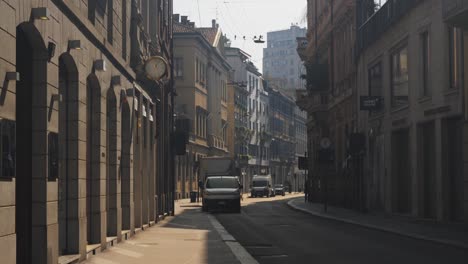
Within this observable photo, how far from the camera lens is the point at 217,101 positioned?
87.9 m

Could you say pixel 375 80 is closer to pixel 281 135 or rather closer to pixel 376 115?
pixel 376 115

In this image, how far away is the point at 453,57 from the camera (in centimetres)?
2488

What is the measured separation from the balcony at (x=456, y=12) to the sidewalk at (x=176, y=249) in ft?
26.2

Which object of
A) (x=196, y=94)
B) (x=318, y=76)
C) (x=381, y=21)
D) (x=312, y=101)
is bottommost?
(x=312, y=101)

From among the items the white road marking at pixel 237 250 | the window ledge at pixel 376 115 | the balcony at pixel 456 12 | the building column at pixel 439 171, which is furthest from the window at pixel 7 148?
the window ledge at pixel 376 115

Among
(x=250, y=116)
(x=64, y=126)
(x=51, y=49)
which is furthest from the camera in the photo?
(x=250, y=116)

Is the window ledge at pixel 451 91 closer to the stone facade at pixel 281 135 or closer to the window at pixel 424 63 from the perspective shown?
the window at pixel 424 63

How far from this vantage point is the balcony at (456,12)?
2080cm

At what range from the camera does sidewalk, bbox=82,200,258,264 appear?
14906 mm

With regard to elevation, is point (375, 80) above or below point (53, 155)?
above

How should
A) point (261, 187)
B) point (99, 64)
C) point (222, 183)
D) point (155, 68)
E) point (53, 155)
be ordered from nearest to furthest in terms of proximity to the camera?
point (53, 155) → point (99, 64) → point (155, 68) → point (222, 183) → point (261, 187)

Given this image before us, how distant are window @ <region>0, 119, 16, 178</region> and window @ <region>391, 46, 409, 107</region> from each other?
22632 mm

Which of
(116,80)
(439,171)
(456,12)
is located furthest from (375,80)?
(116,80)

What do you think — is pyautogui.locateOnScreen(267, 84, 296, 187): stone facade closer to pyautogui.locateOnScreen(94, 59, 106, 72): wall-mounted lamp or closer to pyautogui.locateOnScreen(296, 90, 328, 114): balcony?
pyautogui.locateOnScreen(296, 90, 328, 114): balcony
